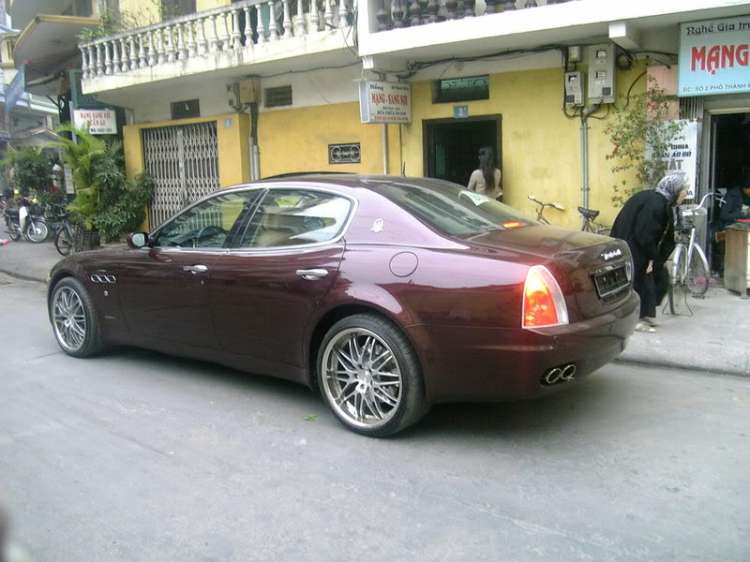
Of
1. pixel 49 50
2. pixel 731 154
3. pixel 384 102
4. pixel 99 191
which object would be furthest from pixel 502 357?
pixel 49 50

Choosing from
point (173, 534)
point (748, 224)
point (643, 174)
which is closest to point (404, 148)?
point (643, 174)

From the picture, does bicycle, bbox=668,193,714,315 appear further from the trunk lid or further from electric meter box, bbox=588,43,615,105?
the trunk lid

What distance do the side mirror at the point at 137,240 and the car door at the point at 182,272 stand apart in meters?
0.05

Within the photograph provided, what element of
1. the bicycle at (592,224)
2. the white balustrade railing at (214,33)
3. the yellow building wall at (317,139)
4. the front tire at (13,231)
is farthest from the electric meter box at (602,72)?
the front tire at (13,231)

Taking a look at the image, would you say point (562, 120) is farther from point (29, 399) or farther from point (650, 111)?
point (29, 399)

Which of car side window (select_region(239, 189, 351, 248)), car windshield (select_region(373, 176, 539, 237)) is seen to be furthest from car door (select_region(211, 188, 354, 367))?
car windshield (select_region(373, 176, 539, 237))

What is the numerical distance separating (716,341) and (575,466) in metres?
3.16

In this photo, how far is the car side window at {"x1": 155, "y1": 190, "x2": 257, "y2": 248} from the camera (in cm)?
519

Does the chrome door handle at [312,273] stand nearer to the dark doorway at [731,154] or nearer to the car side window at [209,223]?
the car side window at [209,223]

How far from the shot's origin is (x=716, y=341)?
627cm

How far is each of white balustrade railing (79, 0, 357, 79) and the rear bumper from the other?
24.2 feet

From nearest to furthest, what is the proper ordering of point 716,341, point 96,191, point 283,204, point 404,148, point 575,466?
1. point 575,466
2. point 283,204
3. point 716,341
4. point 404,148
5. point 96,191

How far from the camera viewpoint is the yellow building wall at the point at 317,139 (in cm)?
1115

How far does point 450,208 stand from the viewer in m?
4.73
